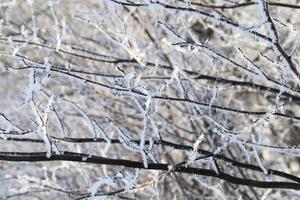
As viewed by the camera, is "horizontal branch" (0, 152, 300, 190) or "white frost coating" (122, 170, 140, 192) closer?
"horizontal branch" (0, 152, 300, 190)

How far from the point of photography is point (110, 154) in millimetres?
5871

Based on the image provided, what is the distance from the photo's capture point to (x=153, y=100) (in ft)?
8.35

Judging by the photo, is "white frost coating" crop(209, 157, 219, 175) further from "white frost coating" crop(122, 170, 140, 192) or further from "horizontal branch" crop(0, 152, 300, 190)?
"white frost coating" crop(122, 170, 140, 192)

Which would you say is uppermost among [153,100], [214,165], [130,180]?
[153,100]

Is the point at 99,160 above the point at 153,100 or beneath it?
beneath

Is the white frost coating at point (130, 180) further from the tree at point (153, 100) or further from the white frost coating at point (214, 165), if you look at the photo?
the white frost coating at point (214, 165)

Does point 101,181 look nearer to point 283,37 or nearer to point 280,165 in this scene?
point 283,37

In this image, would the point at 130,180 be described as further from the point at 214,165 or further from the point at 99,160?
the point at 214,165

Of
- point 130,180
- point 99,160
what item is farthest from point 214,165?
point 99,160

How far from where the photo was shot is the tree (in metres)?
2.15

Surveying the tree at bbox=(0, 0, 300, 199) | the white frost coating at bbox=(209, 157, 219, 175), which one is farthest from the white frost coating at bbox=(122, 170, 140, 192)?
the white frost coating at bbox=(209, 157, 219, 175)

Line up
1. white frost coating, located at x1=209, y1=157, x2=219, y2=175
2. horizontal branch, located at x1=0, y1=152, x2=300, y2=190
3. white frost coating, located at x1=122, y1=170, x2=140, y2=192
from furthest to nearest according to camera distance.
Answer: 1. white frost coating, located at x1=209, y1=157, x2=219, y2=175
2. white frost coating, located at x1=122, y1=170, x2=140, y2=192
3. horizontal branch, located at x1=0, y1=152, x2=300, y2=190

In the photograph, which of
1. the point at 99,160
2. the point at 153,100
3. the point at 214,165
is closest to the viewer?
the point at 99,160

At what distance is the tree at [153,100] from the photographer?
2154 millimetres
